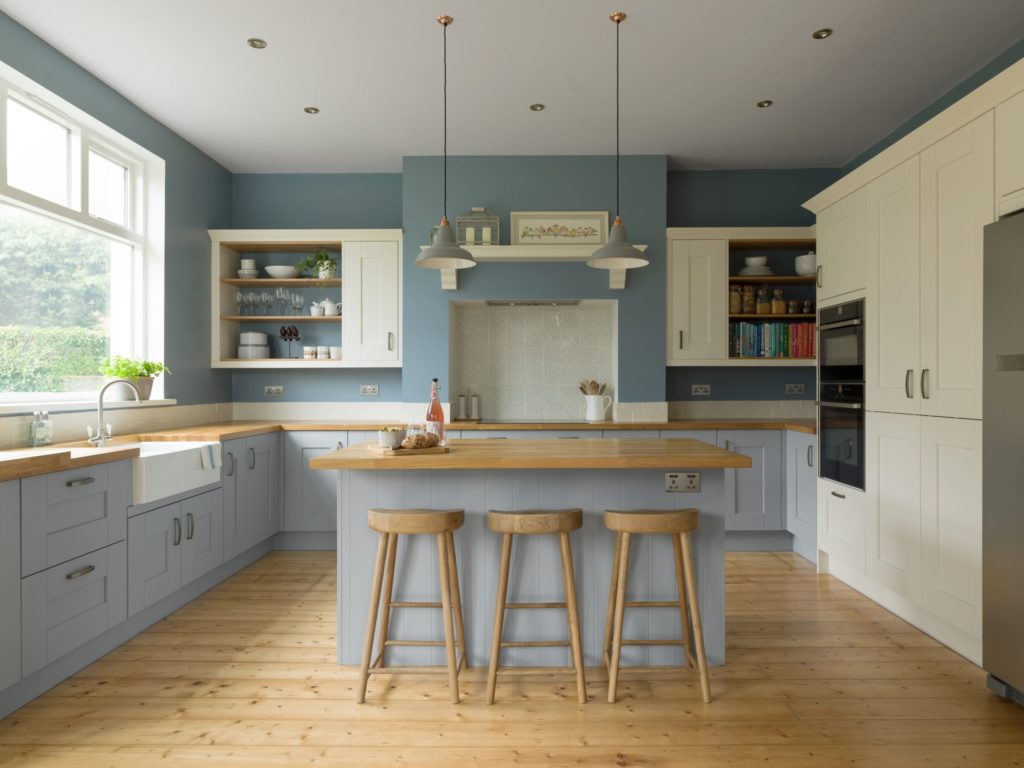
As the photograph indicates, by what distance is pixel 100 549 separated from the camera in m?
2.79

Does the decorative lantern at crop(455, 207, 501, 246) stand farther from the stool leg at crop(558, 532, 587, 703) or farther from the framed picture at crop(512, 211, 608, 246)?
the stool leg at crop(558, 532, 587, 703)

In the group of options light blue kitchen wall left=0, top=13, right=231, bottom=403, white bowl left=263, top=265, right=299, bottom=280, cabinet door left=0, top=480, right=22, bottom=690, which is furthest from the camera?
white bowl left=263, top=265, right=299, bottom=280

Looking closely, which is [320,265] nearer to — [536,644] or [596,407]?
[596,407]

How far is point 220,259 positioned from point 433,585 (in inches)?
136

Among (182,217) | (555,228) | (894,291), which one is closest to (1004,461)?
(894,291)

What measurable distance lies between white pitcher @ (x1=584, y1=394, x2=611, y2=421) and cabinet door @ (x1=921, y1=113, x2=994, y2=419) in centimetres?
228

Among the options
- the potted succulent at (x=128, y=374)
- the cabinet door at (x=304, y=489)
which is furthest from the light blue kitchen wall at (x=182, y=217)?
the cabinet door at (x=304, y=489)

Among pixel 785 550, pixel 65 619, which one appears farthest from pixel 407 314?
pixel 785 550

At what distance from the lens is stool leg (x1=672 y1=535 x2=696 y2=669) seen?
2611 mm

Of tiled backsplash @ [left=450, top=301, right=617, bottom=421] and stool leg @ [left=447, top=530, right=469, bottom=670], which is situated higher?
tiled backsplash @ [left=450, top=301, right=617, bottom=421]

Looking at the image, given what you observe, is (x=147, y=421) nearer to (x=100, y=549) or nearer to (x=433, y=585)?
(x=100, y=549)

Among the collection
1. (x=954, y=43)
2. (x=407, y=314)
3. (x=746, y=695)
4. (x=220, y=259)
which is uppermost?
(x=954, y=43)

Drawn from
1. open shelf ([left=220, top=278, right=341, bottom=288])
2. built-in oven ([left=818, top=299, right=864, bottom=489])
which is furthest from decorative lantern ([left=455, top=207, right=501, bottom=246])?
built-in oven ([left=818, top=299, right=864, bottom=489])

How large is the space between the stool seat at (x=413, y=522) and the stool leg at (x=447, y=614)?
69 millimetres
